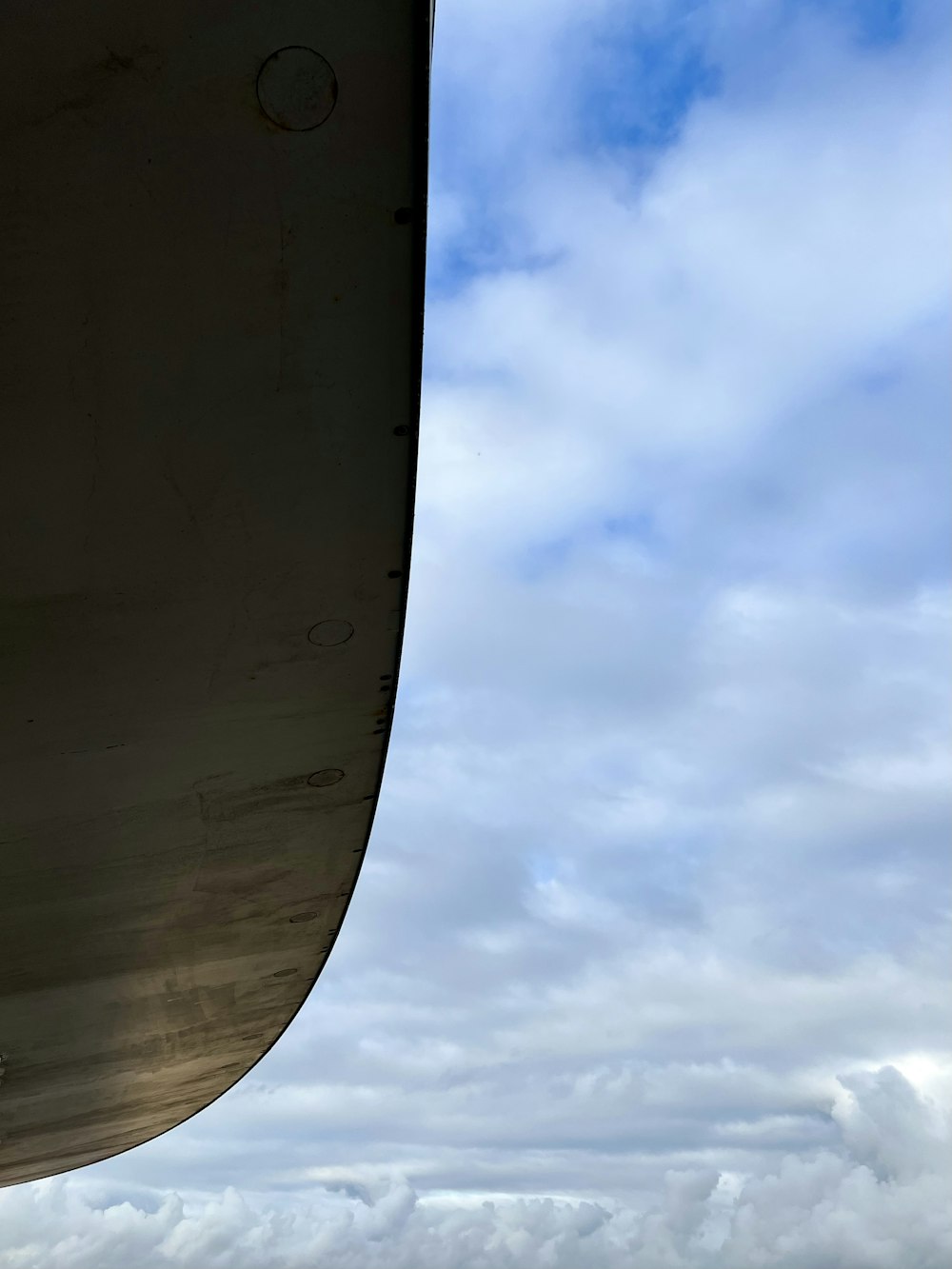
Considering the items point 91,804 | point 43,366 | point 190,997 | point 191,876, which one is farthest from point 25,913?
point 43,366

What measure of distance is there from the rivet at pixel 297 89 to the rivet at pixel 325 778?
344cm

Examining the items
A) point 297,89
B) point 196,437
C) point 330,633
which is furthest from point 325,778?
point 297,89

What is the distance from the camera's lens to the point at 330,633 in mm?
4277

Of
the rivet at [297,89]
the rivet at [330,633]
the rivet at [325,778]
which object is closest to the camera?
the rivet at [297,89]

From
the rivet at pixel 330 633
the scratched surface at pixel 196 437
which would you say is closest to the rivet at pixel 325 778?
the scratched surface at pixel 196 437

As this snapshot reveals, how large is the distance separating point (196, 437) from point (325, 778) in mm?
2548

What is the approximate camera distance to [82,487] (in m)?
3.38

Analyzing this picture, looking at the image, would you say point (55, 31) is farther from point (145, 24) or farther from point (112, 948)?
point (112, 948)

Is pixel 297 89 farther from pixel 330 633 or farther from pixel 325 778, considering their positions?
pixel 325 778

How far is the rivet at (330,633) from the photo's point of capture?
422 centimetres

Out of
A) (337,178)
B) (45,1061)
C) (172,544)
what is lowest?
(45,1061)

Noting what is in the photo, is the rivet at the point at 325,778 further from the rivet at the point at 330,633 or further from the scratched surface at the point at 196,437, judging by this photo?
the rivet at the point at 330,633

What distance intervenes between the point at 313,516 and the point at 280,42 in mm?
1612

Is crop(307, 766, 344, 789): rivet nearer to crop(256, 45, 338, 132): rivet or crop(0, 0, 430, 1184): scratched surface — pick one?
crop(0, 0, 430, 1184): scratched surface
